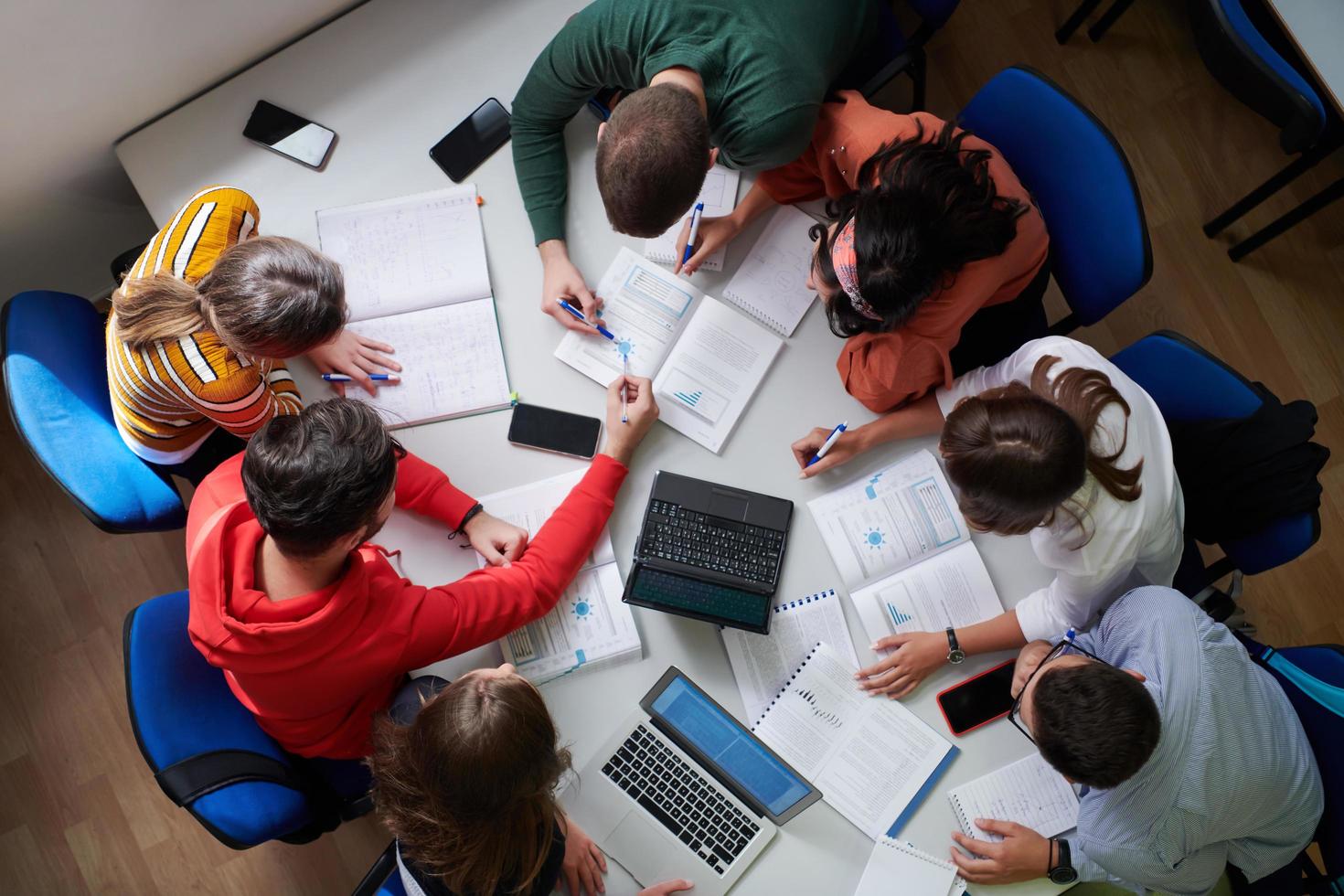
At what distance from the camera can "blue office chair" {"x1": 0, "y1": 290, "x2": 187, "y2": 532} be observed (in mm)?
1387

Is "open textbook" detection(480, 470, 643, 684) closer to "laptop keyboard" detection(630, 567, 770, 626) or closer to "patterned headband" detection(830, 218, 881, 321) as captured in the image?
"laptop keyboard" detection(630, 567, 770, 626)

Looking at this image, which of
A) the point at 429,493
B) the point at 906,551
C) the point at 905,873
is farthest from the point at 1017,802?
the point at 429,493

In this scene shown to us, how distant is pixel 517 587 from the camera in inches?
57.6

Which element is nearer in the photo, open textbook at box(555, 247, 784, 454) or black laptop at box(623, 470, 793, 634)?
black laptop at box(623, 470, 793, 634)

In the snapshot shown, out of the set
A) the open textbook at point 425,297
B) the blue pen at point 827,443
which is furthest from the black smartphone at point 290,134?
the blue pen at point 827,443

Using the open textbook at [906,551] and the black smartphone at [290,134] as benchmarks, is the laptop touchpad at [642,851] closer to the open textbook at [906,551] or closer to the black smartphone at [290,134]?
the open textbook at [906,551]

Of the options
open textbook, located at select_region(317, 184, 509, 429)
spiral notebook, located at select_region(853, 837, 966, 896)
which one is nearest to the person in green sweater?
open textbook, located at select_region(317, 184, 509, 429)

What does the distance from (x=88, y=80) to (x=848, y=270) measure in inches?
57.3

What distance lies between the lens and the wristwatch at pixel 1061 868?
4.78 ft

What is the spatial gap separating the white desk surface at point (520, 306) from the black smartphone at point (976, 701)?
2 cm

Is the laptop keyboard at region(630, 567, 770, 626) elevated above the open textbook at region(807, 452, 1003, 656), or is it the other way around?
the open textbook at region(807, 452, 1003, 656)

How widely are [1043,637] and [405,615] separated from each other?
3.65 feet

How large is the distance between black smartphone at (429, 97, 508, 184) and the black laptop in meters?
0.75

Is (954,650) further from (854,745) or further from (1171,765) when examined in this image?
(1171,765)
